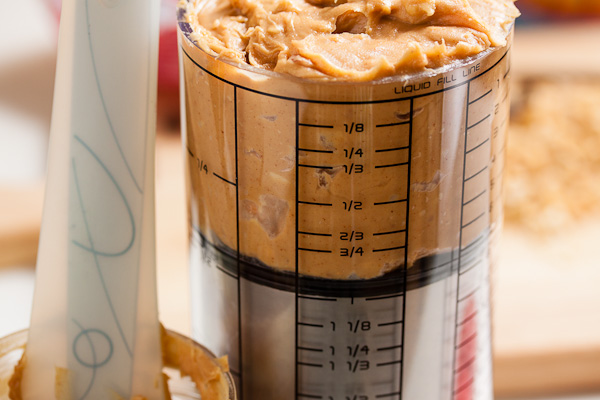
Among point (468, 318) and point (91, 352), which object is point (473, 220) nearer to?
point (468, 318)

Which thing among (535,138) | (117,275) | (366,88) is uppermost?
(366,88)

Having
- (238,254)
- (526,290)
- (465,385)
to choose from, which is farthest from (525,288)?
(238,254)

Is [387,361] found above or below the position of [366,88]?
below

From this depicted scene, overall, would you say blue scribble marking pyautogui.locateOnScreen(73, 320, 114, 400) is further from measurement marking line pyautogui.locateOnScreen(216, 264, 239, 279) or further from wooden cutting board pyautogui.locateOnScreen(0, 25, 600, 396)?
wooden cutting board pyautogui.locateOnScreen(0, 25, 600, 396)

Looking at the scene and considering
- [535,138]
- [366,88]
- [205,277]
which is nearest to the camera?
[366,88]

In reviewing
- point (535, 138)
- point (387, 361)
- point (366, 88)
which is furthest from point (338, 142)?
point (535, 138)

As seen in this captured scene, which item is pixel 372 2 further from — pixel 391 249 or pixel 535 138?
pixel 535 138
